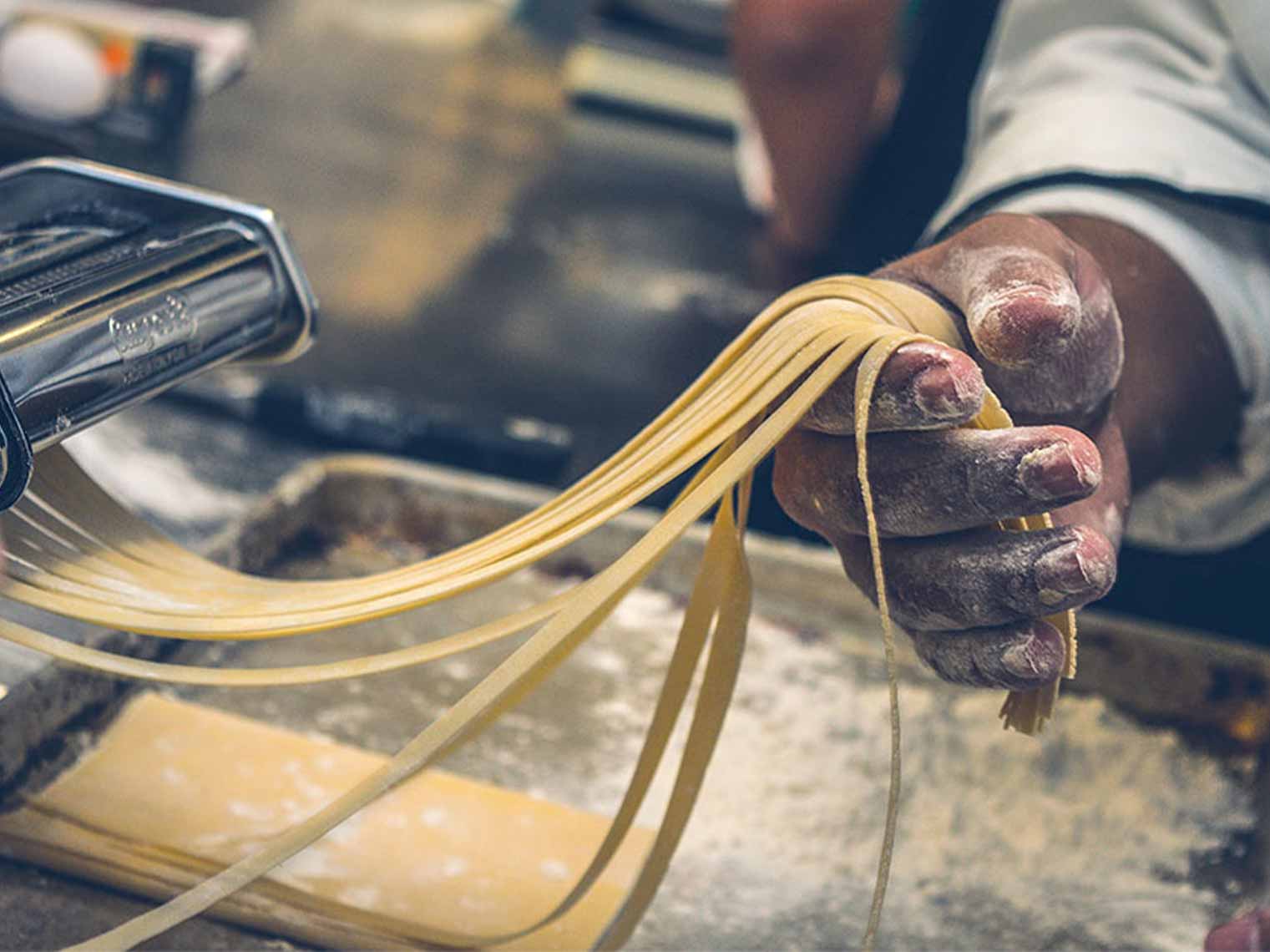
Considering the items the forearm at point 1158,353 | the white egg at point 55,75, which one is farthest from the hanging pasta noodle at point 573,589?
the white egg at point 55,75

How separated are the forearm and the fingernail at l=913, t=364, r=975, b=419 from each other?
35cm

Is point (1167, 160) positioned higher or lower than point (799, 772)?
higher

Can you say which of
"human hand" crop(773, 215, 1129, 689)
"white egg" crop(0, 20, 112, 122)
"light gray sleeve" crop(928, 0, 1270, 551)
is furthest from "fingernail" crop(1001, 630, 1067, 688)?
"white egg" crop(0, 20, 112, 122)

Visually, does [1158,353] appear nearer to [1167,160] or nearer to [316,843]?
[1167,160]

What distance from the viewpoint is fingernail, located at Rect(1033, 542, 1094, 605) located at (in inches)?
22.1

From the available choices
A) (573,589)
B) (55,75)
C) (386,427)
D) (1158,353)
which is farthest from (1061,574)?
(55,75)

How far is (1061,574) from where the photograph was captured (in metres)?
0.56

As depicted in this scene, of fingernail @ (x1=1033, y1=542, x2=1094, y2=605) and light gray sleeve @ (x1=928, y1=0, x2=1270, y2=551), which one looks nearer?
fingernail @ (x1=1033, y1=542, x2=1094, y2=605)

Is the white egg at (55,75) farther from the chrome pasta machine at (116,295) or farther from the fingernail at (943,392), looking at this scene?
the fingernail at (943,392)

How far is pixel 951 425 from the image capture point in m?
0.56

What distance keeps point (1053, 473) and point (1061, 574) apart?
0.05 m

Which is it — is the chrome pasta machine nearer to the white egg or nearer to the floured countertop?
the floured countertop

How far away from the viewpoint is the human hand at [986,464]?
0.56m

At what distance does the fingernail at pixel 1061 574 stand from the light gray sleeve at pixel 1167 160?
433mm
